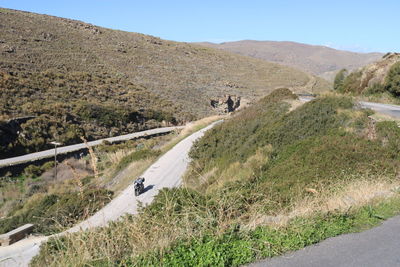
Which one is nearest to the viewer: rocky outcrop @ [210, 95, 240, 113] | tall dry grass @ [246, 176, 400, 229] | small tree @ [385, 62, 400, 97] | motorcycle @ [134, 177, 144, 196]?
tall dry grass @ [246, 176, 400, 229]

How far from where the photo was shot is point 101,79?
174 ft

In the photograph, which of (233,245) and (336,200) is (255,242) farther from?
(336,200)

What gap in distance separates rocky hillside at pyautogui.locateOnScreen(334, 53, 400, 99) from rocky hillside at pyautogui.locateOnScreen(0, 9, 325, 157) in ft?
73.0

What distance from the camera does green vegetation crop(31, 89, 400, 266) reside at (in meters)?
4.76

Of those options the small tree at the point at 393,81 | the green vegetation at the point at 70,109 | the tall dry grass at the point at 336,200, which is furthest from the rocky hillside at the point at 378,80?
the green vegetation at the point at 70,109

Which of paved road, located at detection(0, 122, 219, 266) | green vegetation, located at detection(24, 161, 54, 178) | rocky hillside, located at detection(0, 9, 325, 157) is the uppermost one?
rocky hillside, located at detection(0, 9, 325, 157)

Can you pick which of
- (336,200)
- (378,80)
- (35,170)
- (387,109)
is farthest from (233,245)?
(378,80)

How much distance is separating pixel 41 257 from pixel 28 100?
1412 inches

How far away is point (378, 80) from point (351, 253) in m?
26.4

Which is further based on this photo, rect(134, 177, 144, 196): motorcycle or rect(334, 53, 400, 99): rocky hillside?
rect(334, 53, 400, 99): rocky hillside

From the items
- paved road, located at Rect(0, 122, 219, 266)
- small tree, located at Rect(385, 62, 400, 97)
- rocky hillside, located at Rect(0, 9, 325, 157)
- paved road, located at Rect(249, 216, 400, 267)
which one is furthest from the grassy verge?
rocky hillside, located at Rect(0, 9, 325, 157)

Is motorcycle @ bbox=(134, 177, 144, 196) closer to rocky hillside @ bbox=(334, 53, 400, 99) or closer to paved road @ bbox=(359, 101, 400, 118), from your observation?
paved road @ bbox=(359, 101, 400, 118)

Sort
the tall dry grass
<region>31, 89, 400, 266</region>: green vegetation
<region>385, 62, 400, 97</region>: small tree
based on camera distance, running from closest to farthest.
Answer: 1. <region>31, 89, 400, 266</region>: green vegetation
2. the tall dry grass
3. <region>385, 62, 400, 97</region>: small tree

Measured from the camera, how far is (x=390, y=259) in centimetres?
451
